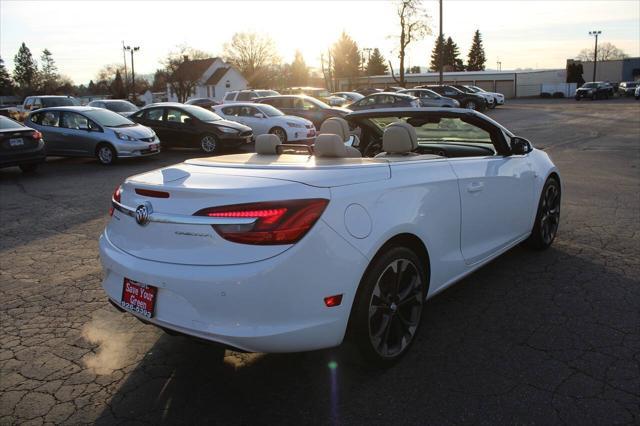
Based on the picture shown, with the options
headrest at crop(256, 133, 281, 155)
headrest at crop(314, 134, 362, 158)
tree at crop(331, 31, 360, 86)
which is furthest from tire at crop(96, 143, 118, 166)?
tree at crop(331, 31, 360, 86)

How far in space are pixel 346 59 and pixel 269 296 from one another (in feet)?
281

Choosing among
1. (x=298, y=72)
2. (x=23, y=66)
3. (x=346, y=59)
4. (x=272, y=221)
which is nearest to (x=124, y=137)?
(x=272, y=221)

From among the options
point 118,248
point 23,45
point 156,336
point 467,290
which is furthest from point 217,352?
point 23,45

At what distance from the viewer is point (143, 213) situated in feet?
9.49

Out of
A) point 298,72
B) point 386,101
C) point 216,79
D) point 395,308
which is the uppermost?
point 298,72

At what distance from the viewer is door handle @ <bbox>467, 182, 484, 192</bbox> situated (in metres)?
3.78

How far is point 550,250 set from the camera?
17.7 feet

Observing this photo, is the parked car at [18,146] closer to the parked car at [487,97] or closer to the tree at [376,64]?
the parked car at [487,97]

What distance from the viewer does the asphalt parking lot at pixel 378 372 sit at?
2.78m

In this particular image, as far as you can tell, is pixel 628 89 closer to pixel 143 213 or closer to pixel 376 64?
pixel 376 64

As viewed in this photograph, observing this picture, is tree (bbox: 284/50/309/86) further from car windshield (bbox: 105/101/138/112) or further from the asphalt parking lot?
the asphalt parking lot

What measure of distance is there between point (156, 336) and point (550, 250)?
12.7 feet

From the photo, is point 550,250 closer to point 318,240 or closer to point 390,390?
point 390,390

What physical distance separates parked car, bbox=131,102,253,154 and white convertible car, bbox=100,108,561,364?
12.5 meters
